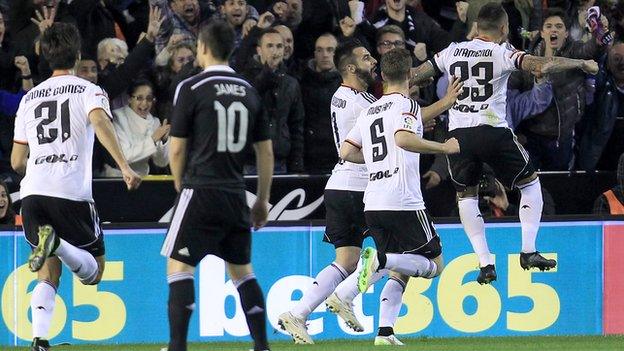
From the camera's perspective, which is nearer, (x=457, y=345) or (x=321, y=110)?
(x=457, y=345)

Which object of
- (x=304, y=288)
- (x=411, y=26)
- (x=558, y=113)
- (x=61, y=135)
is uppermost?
(x=411, y=26)

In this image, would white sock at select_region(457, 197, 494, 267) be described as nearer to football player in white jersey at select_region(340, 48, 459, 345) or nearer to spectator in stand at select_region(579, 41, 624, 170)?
→ football player in white jersey at select_region(340, 48, 459, 345)

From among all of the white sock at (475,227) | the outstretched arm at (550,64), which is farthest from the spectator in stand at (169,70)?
the outstretched arm at (550,64)

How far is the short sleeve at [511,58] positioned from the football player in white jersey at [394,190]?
0.93m

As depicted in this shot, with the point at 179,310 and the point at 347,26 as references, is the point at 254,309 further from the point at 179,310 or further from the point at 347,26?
the point at 347,26

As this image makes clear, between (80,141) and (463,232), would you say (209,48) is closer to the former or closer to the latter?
(80,141)

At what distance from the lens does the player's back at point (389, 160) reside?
1116 centimetres

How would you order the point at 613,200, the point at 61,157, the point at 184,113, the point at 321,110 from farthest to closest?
the point at 321,110 < the point at 613,200 < the point at 61,157 < the point at 184,113

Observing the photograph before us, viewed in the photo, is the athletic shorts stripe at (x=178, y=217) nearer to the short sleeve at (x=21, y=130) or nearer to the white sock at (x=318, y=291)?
the short sleeve at (x=21, y=130)

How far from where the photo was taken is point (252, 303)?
912cm

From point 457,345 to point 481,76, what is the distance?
2.22 metres

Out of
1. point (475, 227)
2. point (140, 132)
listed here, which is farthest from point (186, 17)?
point (475, 227)

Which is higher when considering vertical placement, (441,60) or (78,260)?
(441,60)

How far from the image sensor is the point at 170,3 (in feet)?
50.5
